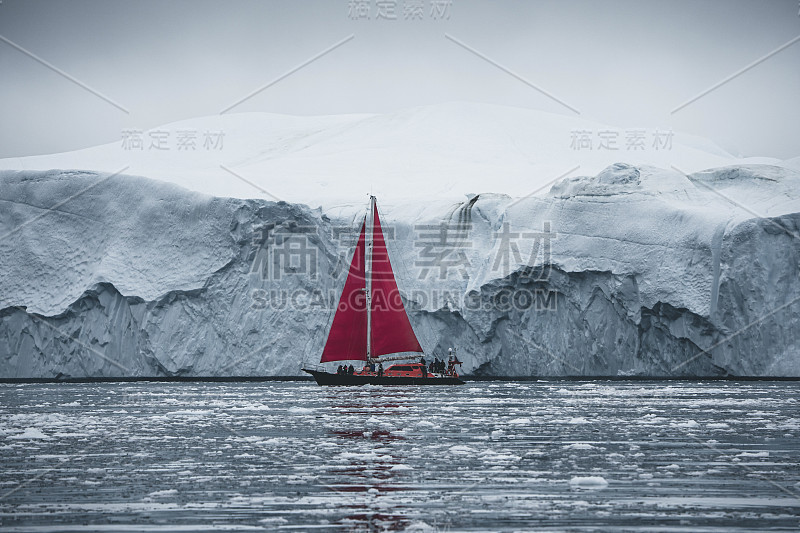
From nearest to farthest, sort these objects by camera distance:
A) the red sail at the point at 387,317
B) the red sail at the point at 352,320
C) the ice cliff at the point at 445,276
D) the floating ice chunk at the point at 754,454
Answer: the floating ice chunk at the point at 754,454
the red sail at the point at 352,320
the red sail at the point at 387,317
the ice cliff at the point at 445,276

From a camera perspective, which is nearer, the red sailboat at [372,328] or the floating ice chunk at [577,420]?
the floating ice chunk at [577,420]

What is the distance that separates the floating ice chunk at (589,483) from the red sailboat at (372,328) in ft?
58.2

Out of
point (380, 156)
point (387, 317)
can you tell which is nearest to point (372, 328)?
point (387, 317)

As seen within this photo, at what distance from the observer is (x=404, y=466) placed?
10719mm

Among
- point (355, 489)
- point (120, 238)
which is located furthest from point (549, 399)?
point (120, 238)

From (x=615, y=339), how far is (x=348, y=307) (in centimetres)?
791

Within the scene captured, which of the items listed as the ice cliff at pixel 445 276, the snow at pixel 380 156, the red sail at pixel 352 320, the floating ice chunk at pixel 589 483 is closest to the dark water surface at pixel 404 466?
the floating ice chunk at pixel 589 483

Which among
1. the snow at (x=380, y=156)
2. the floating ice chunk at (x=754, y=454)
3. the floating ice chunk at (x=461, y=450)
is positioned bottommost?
the floating ice chunk at (x=461, y=450)

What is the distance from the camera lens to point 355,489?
921 cm

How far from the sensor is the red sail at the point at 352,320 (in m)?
27.0

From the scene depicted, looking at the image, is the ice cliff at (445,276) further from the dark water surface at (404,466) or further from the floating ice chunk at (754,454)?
the floating ice chunk at (754,454)

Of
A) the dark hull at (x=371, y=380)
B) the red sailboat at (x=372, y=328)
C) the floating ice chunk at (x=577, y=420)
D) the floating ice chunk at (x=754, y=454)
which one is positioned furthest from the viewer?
the dark hull at (x=371, y=380)

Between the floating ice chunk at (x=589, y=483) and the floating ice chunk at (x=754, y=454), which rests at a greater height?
the floating ice chunk at (x=754, y=454)

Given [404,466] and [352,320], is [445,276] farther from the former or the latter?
[404,466]
